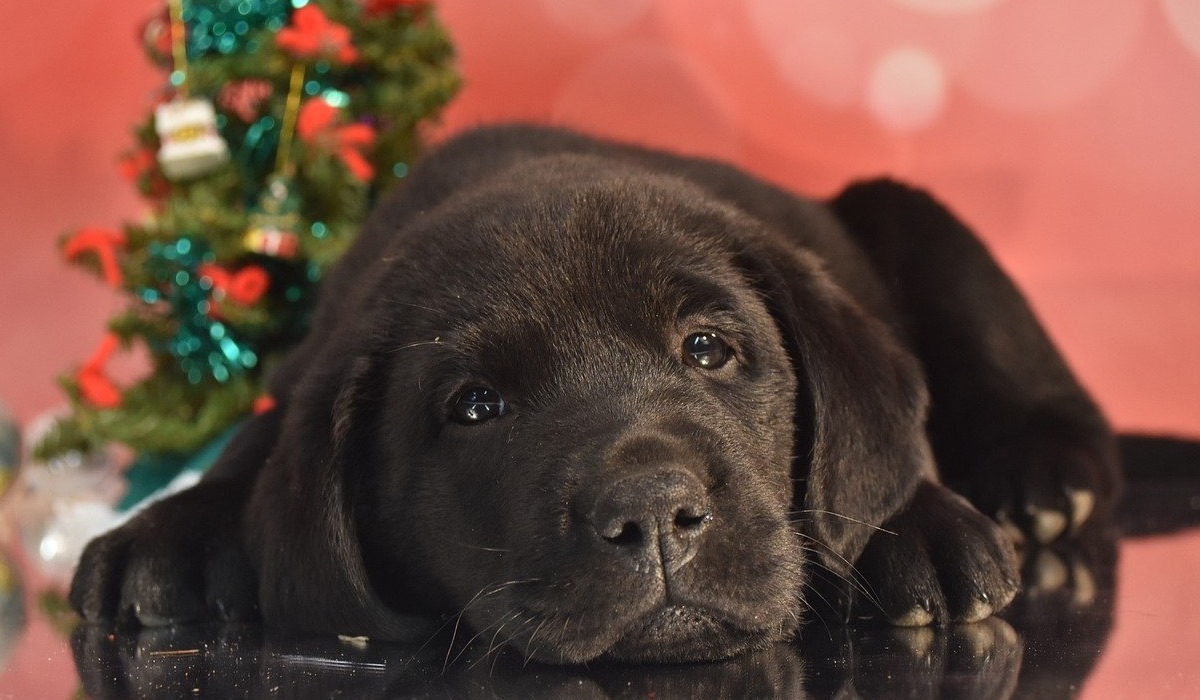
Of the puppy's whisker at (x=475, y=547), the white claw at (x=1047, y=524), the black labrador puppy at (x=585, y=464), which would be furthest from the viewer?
the white claw at (x=1047, y=524)

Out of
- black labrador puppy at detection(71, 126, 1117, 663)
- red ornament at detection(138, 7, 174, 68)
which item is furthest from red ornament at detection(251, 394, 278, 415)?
red ornament at detection(138, 7, 174, 68)

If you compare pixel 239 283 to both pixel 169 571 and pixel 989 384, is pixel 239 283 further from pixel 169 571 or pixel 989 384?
pixel 989 384

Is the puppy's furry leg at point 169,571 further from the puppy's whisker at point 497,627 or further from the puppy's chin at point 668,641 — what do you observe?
the puppy's chin at point 668,641

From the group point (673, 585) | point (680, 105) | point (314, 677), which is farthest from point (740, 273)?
point (680, 105)

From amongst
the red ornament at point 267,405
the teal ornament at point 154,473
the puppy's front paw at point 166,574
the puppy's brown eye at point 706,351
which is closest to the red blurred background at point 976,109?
the teal ornament at point 154,473

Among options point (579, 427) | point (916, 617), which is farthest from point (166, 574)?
point (916, 617)

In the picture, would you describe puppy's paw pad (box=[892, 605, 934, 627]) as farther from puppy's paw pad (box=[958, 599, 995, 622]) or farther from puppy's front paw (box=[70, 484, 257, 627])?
puppy's front paw (box=[70, 484, 257, 627])

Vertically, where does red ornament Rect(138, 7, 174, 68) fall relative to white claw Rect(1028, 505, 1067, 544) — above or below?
above
